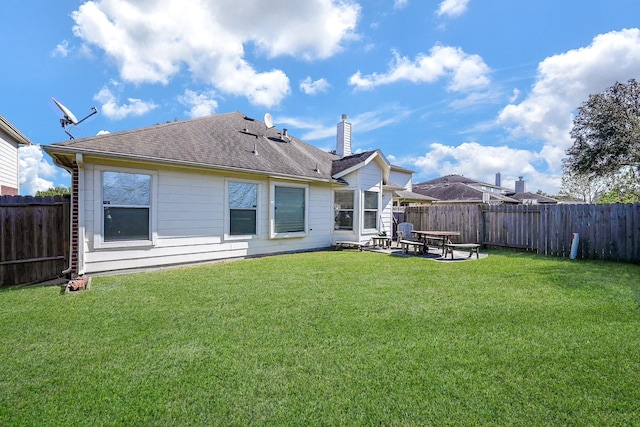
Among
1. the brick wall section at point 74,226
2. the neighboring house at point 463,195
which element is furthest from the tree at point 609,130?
the brick wall section at point 74,226

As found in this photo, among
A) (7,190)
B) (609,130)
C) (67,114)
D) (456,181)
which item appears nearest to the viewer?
(67,114)

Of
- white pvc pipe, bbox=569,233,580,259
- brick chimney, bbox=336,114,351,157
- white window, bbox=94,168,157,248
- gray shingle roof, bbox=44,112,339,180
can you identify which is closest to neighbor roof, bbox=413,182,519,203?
brick chimney, bbox=336,114,351,157

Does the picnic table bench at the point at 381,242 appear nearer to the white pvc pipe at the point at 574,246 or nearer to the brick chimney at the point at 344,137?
the brick chimney at the point at 344,137

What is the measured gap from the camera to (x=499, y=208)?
12.2 m

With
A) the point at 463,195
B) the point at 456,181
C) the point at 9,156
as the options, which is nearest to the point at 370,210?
the point at 9,156

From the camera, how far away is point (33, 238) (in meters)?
6.48

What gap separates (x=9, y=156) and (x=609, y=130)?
30.8 m

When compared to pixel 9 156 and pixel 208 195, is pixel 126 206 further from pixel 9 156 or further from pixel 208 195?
pixel 9 156

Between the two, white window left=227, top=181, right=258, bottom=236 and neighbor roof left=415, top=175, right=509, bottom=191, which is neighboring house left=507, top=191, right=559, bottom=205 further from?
white window left=227, top=181, right=258, bottom=236

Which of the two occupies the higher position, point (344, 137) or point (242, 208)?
point (344, 137)

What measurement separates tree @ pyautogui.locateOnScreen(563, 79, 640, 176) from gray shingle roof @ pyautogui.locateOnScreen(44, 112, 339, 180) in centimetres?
1649

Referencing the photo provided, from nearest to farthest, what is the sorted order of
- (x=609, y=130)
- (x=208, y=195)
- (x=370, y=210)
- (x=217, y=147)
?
(x=208, y=195) < (x=217, y=147) < (x=370, y=210) < (x=609, y=130)

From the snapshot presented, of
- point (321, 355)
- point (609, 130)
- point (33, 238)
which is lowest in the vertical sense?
point (321, 355)

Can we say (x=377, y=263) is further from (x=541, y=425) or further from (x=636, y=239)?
(x=636, y=239)
